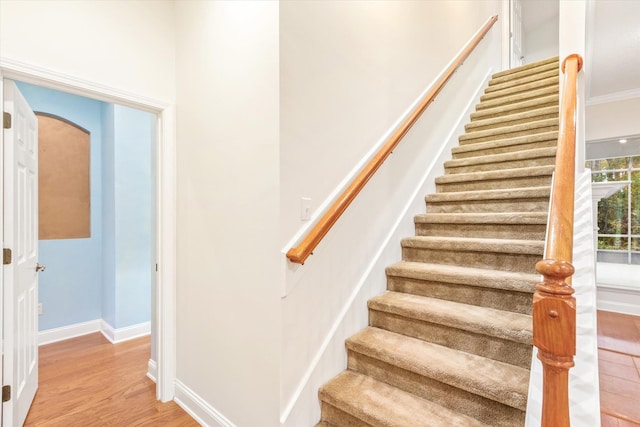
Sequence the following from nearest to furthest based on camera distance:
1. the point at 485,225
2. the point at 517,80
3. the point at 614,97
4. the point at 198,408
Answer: the point at 198,408 → the point at 485,225 → the point at 517,80 → the point at 614,97

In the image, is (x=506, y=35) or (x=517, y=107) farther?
(x=506, y=35)

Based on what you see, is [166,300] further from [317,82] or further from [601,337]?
[601,337]

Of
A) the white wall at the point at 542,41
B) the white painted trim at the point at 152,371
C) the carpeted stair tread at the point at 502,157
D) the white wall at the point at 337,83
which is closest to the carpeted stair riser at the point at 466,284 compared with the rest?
the white wall at the point at 337,83

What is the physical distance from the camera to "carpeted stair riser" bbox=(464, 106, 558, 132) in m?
3.02

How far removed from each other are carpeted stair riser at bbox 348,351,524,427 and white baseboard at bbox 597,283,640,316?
4.19 meters

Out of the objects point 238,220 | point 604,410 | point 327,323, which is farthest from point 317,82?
point 604,410

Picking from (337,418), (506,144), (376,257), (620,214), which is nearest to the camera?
(337,418)

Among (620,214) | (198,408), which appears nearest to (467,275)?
(198,408)

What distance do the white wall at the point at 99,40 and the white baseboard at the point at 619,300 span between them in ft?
18.9

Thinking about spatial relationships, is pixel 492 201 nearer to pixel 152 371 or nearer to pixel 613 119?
pixel 152 371

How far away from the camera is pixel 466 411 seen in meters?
1.45

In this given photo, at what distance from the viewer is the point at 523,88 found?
374 centimetres

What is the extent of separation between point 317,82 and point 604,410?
284cm

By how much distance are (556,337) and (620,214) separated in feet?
20.9
